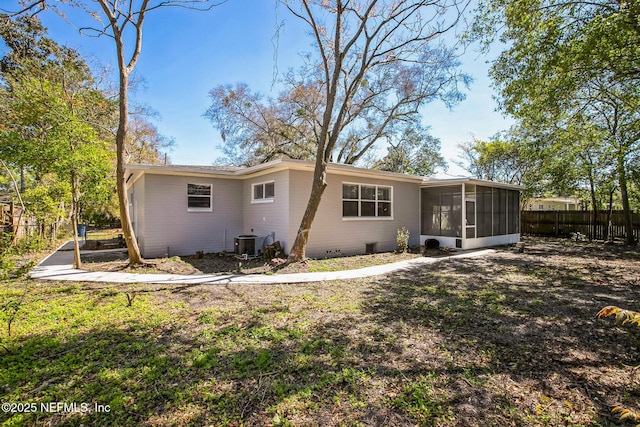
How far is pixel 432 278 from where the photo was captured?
268 inches

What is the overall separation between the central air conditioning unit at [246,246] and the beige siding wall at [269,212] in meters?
0.19

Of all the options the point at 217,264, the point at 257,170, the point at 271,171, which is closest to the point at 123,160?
the point at 217,264

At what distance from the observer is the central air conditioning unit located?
30.1 feet

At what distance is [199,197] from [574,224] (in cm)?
1834

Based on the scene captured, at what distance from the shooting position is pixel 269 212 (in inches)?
379

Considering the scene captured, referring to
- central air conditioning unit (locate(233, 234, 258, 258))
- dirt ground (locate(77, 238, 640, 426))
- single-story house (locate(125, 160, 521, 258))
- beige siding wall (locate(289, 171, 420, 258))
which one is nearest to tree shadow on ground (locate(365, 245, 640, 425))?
dirt ground (locate(77, 238, 640, 426))

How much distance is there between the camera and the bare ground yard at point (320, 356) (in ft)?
7.61

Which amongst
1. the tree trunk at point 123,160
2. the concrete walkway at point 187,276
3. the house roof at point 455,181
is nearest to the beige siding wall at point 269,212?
the concrete walkway at point 187,276

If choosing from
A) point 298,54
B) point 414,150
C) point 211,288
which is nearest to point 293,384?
point 211,288

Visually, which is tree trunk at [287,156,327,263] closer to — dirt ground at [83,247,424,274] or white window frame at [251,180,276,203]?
dirt ground at [83,247,424,274]

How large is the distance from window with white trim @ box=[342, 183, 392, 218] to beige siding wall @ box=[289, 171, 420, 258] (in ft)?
0.59

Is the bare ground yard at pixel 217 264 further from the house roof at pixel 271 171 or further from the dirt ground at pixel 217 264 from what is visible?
the house roof at pixel 271 171

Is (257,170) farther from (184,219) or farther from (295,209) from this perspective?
(184,219)

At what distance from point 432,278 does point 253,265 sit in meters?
4.55
